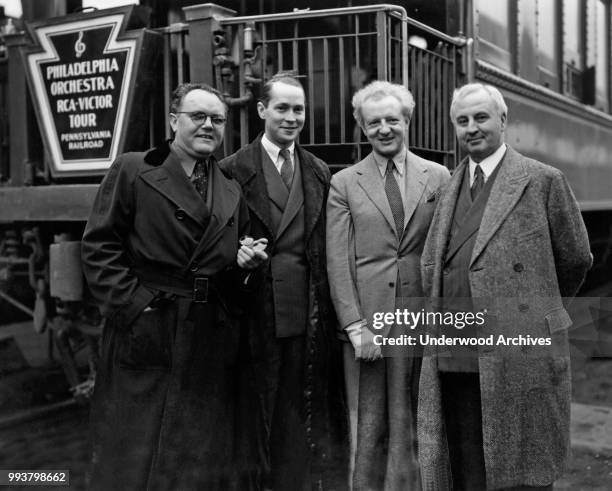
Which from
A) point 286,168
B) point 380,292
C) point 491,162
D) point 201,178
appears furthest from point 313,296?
point 491,162

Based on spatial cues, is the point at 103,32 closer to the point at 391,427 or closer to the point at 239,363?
the point at 239,363

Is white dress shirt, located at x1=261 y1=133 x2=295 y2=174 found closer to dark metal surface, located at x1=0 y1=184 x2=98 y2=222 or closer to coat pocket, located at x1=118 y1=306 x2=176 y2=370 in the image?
coat pocket, located at x1=118 y1=306 x2=176 y2=370

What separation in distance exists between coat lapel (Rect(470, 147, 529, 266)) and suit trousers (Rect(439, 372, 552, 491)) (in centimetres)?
46

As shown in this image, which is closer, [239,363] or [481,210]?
[481,210]

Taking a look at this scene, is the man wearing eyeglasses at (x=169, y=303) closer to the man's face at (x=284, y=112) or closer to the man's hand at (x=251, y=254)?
the man's hand at (x=251, y=254)

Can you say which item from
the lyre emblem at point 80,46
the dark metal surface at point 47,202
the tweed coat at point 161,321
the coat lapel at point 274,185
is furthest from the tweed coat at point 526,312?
the lyre emblem at point 80,46

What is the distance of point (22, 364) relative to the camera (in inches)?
249

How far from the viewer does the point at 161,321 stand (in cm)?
279

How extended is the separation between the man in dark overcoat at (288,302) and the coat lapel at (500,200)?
73 centimetres

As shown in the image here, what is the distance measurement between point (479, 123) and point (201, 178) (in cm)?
104

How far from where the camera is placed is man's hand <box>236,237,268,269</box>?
2773 millimetres

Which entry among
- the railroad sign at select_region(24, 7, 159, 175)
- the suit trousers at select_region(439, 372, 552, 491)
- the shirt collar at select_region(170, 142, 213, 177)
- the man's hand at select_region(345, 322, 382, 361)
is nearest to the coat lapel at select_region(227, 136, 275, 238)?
the shirt collar at select_region(170, 142, 213, 177)

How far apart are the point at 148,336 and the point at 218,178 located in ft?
2.12

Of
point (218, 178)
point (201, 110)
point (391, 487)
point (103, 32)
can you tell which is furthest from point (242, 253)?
point (103, 32)
